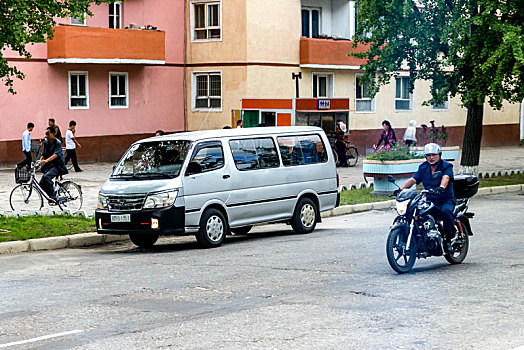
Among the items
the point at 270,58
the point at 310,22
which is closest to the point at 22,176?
the point at 270,58

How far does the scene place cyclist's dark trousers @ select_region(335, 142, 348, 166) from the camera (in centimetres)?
3384

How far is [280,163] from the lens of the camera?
16.2m

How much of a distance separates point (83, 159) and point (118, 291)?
24670 mm

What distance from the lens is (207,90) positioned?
38688 mm

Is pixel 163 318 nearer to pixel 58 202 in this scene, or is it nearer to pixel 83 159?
pixel 58 202

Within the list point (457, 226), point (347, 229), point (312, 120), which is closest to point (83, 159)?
point (312, 120)

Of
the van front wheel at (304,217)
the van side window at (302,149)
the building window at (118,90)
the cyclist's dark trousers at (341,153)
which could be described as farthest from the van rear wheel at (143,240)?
the building window at (118,90)

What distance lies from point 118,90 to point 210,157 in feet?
71.8

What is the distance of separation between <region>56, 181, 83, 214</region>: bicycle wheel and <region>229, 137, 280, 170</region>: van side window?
5070 mm

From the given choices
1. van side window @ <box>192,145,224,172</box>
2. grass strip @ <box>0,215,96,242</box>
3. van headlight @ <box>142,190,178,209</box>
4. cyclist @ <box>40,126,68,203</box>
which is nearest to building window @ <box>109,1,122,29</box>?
cyclist @ <box>40,126,68,203</box>

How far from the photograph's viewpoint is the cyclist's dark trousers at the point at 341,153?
111 feet

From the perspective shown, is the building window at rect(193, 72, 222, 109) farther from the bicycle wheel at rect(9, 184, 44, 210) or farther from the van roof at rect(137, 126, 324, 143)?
the van roof at rect(137, 126, 324, 143)

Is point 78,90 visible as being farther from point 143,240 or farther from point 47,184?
point 143,240

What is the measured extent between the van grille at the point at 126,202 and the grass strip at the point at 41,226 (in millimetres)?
1689
